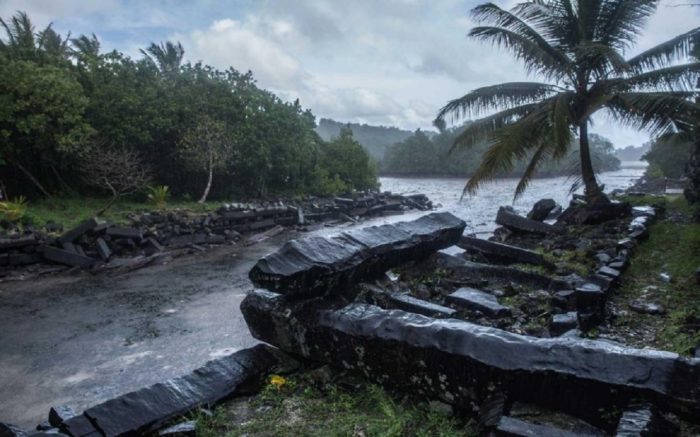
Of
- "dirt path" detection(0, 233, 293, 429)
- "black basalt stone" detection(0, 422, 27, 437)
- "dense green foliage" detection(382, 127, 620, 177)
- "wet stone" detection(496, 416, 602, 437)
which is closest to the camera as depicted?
"wet stone" detection(496, 416, 602, 437)

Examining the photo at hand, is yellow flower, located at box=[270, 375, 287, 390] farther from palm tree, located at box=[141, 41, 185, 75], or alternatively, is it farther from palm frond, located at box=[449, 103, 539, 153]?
palm tree, located at box=[141, 41, 185, 75]

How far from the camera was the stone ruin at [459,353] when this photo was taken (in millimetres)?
2418

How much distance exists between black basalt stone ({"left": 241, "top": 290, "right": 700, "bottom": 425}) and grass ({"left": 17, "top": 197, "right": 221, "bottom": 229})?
13640 millimetres

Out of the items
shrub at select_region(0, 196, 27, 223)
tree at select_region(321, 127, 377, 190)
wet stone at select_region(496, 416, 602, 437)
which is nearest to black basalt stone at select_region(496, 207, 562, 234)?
wet stone at select_region(496, 416, 602, 437)

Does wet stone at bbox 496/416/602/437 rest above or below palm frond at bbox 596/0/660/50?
below

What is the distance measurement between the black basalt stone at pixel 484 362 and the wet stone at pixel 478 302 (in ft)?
7.07

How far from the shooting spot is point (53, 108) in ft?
52.5

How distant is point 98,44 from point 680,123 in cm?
3272

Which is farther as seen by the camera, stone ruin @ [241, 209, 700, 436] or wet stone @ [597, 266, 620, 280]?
wet stone @ [597, 266, 620, 280]

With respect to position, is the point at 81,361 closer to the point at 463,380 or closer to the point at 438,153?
the point at 463,380

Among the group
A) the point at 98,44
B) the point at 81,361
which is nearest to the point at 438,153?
the point at 98,44

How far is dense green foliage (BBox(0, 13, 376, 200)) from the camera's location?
16281 mm

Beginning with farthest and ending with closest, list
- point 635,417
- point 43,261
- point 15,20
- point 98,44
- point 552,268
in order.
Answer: point 98,44
point 15,20
point 43,261
point 552,268
point 635,417

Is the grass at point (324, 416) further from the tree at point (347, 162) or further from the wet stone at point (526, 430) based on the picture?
the tree at point (347, 162)
